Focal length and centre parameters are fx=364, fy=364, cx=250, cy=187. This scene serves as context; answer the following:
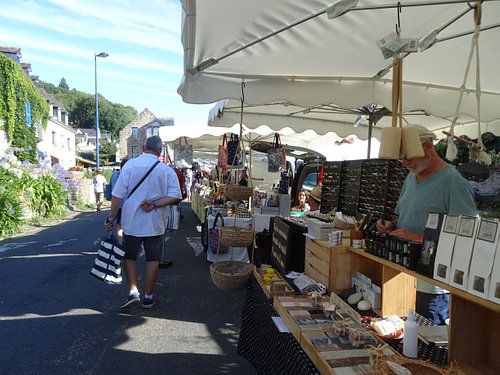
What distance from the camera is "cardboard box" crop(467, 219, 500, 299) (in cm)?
129

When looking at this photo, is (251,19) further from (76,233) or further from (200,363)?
(76,233)

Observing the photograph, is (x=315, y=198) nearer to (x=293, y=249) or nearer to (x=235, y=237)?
(x=235, y=237)

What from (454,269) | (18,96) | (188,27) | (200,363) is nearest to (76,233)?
(200,363)

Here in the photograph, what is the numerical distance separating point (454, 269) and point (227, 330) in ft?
9.02

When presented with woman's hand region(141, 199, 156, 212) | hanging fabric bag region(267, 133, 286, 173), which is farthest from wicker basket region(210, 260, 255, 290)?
hanging fabric bag region(267, 133, 286, 173)

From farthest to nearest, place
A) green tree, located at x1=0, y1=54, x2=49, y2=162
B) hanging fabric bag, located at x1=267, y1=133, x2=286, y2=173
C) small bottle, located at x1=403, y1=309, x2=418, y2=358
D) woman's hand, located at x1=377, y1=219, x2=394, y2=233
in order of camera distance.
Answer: green tree, located at x1=0, y1=54, x2=49, y2=162, hanging fabric bag, located at x1=267, y1=133, x2=286, y2=173, woman's hand, located at x1=377, y1=219, x2=394, y2=233, small bottle, located at x1=403, y1=309, x2=418, y2=358

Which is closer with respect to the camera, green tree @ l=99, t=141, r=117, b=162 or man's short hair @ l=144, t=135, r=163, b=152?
→ man's short hair @ l=144, t=135, r=163, b=152

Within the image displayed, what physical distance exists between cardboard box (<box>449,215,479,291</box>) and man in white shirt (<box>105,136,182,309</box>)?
3.05 m

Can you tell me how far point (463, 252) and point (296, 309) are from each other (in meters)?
0.95

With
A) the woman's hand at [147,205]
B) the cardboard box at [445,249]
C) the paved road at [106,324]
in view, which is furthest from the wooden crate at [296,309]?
the woman's hand at [147,205]

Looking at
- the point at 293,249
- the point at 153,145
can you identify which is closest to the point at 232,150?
the point at 153,145

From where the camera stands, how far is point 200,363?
121 inches

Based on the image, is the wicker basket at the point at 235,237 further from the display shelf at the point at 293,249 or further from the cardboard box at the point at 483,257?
the cardboard box at the point at 483,257

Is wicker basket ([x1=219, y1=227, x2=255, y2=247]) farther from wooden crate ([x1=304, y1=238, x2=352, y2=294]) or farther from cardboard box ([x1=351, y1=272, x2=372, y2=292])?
cardboard box ([x1=351, y1=272, x2=372, y2=292])
